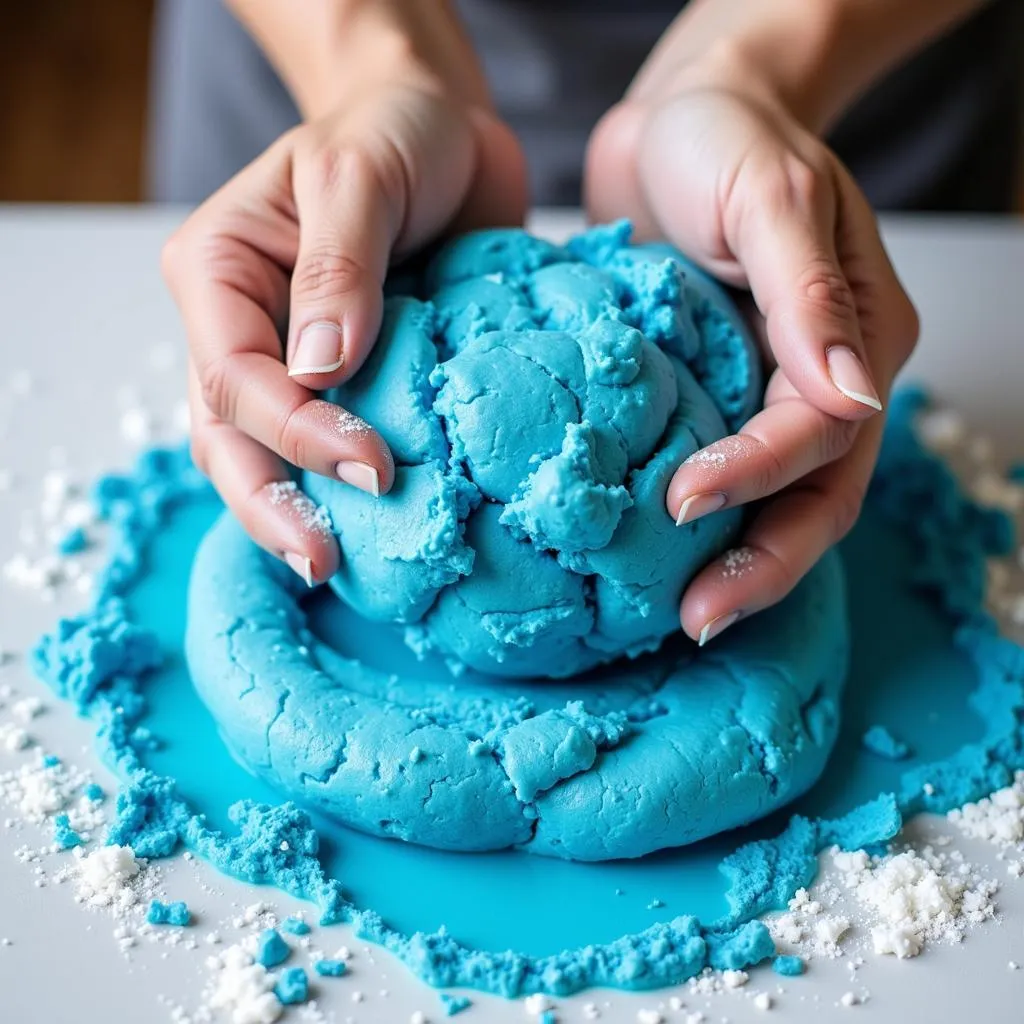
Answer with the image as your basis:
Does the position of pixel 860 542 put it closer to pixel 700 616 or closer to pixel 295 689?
pixel 700 616

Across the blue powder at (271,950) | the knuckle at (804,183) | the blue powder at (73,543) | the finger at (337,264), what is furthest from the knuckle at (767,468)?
the blue powder at (73,543)

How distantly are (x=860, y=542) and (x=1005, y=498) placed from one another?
0.23m

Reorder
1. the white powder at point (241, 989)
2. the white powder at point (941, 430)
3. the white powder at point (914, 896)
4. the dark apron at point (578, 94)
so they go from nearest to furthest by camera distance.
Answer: the white powder at point (241, 989)
the white powder at point (914, 896)
the white powder at point (941, 430)
the dark apron at point (578, 94)

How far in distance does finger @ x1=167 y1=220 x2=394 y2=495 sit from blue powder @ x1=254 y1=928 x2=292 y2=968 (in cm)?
43

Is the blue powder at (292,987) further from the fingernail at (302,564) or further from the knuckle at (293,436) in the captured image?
the knuckle at (293,436)

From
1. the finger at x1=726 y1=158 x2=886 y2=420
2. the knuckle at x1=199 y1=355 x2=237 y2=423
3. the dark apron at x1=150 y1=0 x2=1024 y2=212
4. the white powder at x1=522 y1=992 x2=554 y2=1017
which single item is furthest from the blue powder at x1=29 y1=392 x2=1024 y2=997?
the dark apron at x1=150 y1=0 x2=1024 y2=212

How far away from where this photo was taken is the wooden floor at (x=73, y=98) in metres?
3.99

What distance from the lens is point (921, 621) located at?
168cm

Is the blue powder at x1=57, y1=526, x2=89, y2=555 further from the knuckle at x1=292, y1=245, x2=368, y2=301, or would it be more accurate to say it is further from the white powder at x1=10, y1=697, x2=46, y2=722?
the knuckle at x1=292, y1=245, x2=368, y2=301

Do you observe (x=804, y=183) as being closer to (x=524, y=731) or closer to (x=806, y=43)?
(x=806, y=43)

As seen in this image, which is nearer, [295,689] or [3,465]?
[295,689]

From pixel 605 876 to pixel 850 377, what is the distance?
560mm

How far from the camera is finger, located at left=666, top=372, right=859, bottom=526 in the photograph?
1293mm

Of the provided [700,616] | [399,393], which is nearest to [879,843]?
[700,616]
